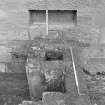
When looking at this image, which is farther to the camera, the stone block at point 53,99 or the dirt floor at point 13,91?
the dirt floor at point 13,91

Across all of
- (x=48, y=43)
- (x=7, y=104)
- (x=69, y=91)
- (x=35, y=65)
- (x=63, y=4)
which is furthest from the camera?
(x=63, y=4)

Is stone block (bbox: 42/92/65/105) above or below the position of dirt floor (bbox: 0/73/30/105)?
above

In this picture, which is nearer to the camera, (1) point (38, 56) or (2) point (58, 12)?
(1) point (38, 56)

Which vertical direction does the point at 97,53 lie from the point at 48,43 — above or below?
below

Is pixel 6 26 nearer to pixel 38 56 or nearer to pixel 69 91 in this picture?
pixel 38 56

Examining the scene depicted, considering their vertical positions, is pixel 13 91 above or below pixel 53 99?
below

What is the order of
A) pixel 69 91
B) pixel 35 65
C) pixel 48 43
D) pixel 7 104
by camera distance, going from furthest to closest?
pixel 48 43, pixel 7 104, pixel 35 65, pixel 69 91

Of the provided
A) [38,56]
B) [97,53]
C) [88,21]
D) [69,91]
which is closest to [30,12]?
[88,21]

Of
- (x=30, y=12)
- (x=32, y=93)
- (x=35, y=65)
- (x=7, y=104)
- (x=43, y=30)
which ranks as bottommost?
(x=7, y=104)

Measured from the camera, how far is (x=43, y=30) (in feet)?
15.6

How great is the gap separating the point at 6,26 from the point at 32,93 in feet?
7.30

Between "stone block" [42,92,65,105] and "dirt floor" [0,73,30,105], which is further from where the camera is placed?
"dirt floor" [0,73,30,105]

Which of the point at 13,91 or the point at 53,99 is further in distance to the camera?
the point at 13,91

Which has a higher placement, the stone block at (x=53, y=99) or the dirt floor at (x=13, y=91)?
the stone block at (x=53, y=99)
